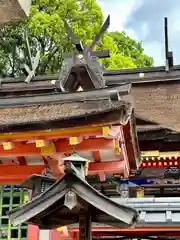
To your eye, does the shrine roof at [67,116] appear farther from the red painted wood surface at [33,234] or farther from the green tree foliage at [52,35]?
the green tree foliage at [52,35]

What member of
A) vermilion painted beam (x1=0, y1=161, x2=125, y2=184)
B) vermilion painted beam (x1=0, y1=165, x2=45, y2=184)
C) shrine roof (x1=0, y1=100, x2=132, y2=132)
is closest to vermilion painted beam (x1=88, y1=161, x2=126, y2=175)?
vermilion painted beam (x1=0, y1=161, x2=125, y2=184)

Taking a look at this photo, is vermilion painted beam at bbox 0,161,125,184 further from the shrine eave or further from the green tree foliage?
the green tree foliage

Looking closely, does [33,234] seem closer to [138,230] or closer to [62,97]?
[138,230]

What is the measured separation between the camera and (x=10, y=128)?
5.37 meters

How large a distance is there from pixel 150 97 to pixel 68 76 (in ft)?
12.4

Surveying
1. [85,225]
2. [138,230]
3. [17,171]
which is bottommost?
[85,225]

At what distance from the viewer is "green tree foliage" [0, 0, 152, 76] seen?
63.1ft

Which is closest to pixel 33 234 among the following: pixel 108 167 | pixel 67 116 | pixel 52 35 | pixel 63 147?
pixel 108 167

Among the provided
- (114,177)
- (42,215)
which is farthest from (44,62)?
(42,215)

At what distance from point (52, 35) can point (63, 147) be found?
14.5 metres

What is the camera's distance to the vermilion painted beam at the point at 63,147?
5578mm

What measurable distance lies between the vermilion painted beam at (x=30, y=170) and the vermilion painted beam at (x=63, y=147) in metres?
0.43

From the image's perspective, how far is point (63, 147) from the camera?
18.5ft

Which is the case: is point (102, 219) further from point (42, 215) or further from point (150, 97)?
point (150, 97)
